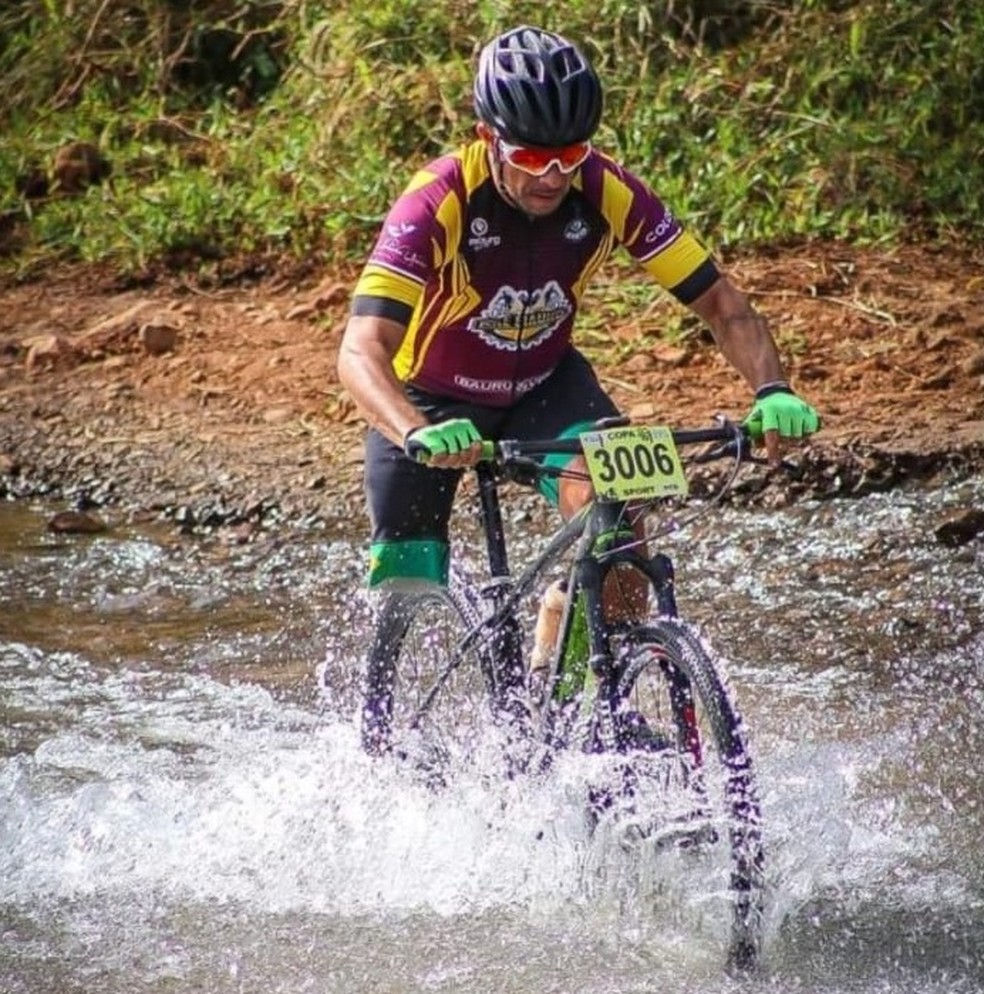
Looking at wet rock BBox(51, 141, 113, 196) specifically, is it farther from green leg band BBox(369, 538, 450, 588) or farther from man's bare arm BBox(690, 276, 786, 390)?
man's bare arm BBox(690, 276, 786, 390)

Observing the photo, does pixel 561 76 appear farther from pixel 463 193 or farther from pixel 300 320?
pixel 300 320

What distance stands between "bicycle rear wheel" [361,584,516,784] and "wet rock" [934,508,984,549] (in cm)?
225

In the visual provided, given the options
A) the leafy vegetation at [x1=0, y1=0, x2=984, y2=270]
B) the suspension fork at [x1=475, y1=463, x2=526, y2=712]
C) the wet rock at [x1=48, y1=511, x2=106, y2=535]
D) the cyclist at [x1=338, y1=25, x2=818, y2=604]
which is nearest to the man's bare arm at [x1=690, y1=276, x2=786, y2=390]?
the cyclist at [x1=338, y1=25, x2=818, y2=604]

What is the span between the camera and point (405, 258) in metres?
4.74

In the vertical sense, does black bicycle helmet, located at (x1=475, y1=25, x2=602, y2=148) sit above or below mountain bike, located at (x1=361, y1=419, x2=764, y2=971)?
above

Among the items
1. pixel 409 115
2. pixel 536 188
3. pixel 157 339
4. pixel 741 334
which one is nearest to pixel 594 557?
pixel 741 334

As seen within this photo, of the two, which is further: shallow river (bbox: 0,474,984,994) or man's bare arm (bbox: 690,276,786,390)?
man's bare arm (bbox: 690,276,786,390)

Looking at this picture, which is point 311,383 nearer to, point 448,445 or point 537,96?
point 537,96

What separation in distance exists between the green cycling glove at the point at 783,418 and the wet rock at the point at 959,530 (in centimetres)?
259

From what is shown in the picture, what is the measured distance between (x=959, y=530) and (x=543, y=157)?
2818 mm

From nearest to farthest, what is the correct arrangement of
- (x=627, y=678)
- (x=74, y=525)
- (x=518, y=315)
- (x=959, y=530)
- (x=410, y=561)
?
(x=627, y=678) → (x=518, y=315) → (x=410, y=561) → (x=959, y=530) → (x=74, y=525)

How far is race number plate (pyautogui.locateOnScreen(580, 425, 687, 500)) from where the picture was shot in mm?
4285

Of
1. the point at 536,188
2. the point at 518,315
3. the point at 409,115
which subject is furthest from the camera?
the point at 409,115

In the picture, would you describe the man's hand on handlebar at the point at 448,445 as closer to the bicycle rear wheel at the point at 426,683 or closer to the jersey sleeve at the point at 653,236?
the bicycle rear wheel at the point at 426,683
